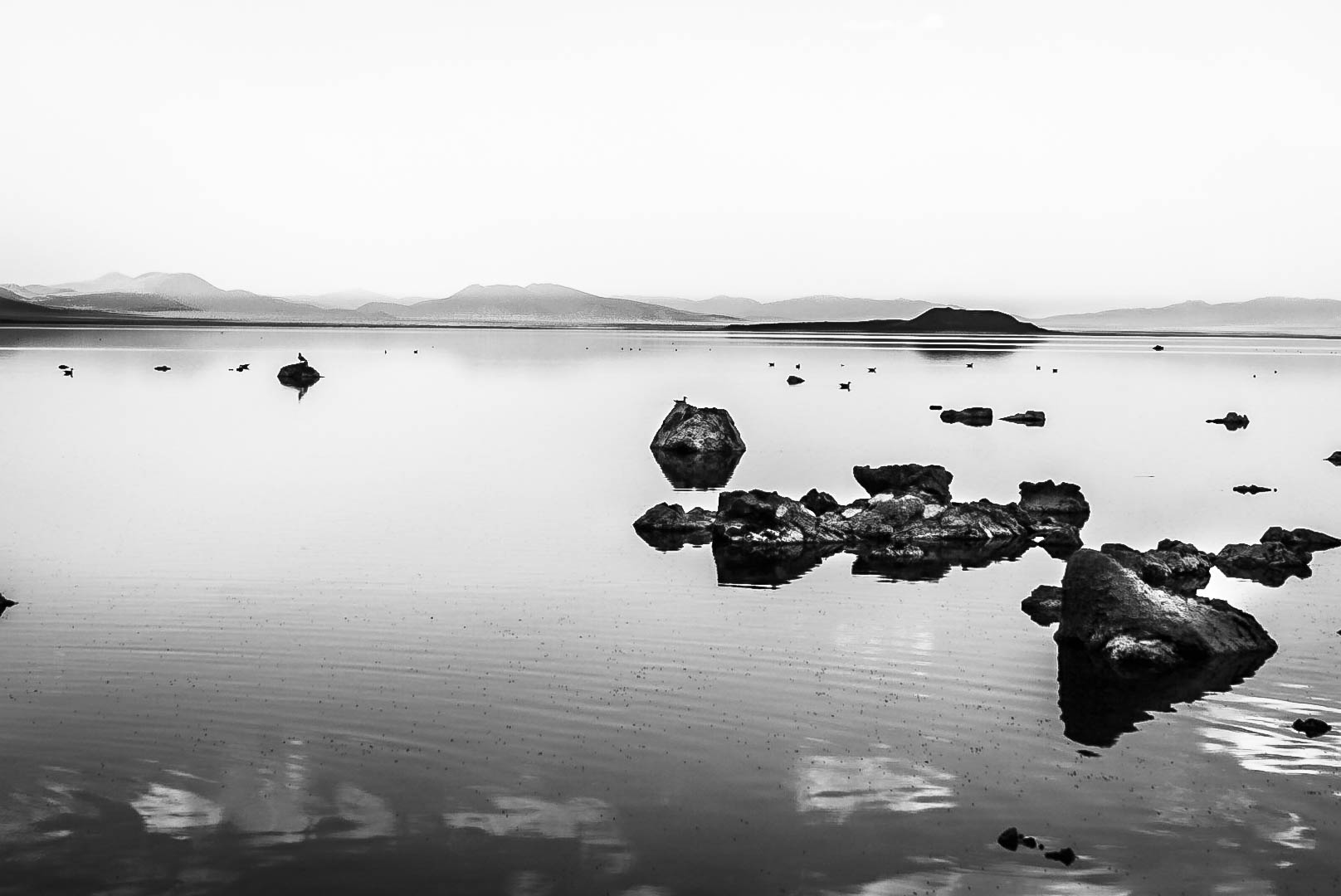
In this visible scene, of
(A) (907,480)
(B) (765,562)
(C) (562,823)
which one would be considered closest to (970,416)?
(A) (907,480)

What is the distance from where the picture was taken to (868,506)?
3716cm

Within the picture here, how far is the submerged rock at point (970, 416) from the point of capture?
81438mm

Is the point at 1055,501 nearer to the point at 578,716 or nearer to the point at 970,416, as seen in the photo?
the point at 578,716

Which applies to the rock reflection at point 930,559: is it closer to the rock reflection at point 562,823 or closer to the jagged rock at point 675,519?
the jagged rock at point 675,519

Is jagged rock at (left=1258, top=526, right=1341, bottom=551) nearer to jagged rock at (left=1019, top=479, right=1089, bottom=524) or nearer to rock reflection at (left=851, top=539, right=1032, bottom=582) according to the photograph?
rock reflection at (left=851, top=539, right=1032, bottom=582)

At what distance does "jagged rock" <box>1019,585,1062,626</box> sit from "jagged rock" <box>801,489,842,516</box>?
10803 millimetres

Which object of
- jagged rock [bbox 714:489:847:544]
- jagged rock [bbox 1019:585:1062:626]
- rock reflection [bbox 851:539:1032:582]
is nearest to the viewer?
jagged rock [bbox 1019:585:1062:626]

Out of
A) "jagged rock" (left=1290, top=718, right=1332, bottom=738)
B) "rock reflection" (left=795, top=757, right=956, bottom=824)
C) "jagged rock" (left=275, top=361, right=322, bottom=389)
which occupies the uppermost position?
"jagged rock" (left=275, top=361, right=322, bottom=389)

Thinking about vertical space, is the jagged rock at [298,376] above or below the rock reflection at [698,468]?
above

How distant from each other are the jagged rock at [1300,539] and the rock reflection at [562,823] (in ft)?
83.2

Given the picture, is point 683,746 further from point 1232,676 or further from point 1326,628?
point 1326,628

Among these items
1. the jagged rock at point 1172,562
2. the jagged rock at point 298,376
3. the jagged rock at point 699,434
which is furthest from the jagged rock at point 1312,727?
the jagged rock at point 298,376

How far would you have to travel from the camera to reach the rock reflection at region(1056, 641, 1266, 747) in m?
19.1

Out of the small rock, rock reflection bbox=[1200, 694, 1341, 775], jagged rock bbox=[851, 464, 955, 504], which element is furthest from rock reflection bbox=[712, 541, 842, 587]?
the small rock
